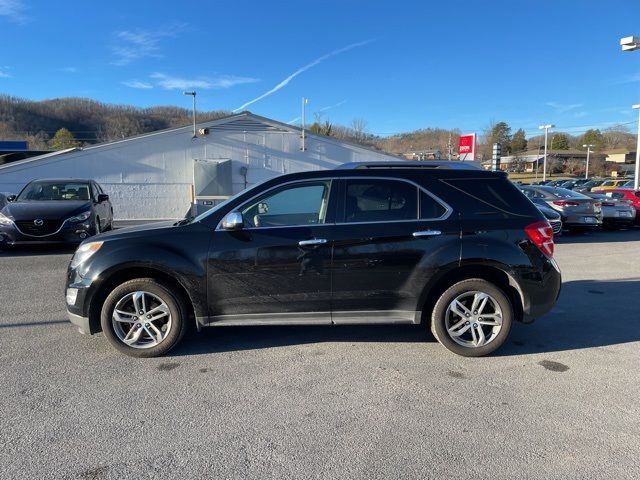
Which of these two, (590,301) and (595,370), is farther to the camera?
(590,301)

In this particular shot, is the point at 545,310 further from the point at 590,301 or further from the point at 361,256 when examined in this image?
the point at 590,301

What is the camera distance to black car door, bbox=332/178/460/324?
430 centimetres

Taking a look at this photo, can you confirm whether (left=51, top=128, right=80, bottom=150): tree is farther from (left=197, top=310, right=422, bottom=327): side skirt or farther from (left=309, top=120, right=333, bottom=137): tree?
(left=197, top=310, right=422, bottom=327): side skirt

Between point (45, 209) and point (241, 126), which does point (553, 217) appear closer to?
point (241, 126)

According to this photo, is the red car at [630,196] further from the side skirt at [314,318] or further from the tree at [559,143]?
the tree at [559,143]

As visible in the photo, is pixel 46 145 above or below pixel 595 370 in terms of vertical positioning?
above

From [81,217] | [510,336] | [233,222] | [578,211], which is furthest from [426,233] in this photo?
[578,211]

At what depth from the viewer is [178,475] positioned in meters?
2.64

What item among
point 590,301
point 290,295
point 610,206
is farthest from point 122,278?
point 610,206

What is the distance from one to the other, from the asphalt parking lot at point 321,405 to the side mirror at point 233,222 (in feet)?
4.06

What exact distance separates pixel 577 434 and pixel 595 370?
1.28m

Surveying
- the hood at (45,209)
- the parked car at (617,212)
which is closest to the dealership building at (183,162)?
the hood at (45,209)

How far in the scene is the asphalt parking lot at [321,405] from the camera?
2.76m

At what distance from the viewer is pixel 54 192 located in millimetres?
11008
